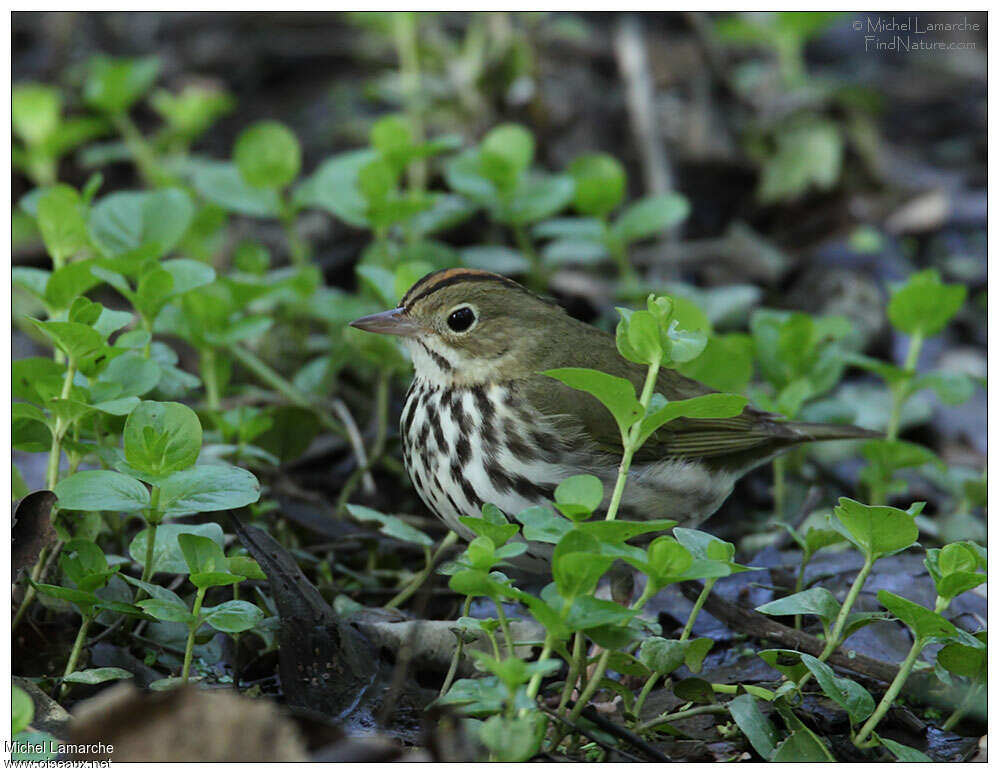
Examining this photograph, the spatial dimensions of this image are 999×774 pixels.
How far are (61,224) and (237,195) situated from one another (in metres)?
1.13

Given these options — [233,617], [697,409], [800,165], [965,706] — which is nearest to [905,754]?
[965,706]

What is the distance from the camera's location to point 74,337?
246 centimetres

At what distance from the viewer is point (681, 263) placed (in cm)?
513

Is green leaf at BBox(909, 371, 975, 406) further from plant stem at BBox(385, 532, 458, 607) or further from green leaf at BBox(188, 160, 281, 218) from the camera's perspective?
green leaf at BBox(188, 160, 281, 218)

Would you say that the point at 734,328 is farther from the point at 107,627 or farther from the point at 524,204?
the point at 107,627

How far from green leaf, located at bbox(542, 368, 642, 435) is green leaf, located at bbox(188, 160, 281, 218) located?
2235 mm

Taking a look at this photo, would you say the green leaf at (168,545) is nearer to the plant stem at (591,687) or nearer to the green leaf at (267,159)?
the plant stem at (591,687)

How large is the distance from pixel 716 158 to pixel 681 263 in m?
0.79

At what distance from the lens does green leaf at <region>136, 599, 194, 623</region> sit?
225 cm

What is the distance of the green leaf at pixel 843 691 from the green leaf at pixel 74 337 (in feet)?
5.36

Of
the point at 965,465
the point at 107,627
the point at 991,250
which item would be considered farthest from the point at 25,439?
the point at 965,465

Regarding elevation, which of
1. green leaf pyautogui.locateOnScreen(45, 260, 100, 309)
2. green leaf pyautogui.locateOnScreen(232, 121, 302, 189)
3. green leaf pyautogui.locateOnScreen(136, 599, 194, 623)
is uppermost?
green leaf pyautogui.locateOnScreen(232, 121, 302, 189)

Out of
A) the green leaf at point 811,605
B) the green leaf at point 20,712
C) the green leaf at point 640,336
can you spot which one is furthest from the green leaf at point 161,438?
the green leaf at point 811,605

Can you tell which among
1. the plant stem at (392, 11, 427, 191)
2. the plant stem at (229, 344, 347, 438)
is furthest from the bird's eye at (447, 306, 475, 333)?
the plant stem at (392, 11, 427, 191)
